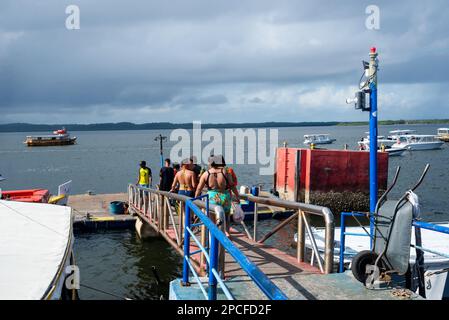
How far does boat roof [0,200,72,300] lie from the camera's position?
592 cm

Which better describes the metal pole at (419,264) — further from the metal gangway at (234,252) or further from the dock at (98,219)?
the dock at (98,219)

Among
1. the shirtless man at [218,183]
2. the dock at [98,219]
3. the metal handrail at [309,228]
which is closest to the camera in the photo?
the metal handrail at [309,228]

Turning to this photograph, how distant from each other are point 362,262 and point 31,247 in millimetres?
5195

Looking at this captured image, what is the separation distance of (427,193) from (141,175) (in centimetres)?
2550

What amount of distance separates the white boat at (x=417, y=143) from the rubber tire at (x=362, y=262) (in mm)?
75142

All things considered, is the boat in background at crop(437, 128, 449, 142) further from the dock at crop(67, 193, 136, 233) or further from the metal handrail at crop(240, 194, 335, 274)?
the metal handrail at crop(240, 194, 335, 274)

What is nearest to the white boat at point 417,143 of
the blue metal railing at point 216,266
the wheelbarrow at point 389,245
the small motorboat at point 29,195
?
the small motorboat at point 29,195

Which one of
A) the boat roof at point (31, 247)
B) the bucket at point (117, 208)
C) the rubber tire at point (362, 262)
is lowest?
the bucket at point (117, 208)

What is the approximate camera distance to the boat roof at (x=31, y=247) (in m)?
5.92

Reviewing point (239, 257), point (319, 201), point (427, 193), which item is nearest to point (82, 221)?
point (319, 201)

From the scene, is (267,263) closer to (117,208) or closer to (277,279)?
(277,279)

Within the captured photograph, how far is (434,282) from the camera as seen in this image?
9.81m
